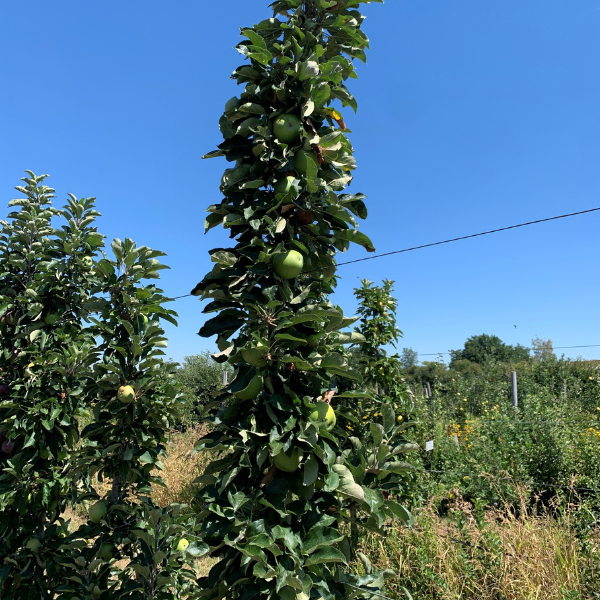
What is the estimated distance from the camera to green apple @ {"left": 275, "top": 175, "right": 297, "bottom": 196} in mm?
1425

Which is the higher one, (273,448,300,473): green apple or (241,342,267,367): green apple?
(241,342,267,367): green apple

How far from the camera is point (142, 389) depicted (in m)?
2.36

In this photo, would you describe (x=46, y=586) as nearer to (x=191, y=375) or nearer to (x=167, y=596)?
(x=167, y=596)

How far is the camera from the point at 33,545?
104 inches

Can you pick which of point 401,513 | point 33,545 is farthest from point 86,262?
point 401,513

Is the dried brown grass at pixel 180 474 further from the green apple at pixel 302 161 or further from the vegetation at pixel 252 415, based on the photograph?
the green apple at pixel 302 161

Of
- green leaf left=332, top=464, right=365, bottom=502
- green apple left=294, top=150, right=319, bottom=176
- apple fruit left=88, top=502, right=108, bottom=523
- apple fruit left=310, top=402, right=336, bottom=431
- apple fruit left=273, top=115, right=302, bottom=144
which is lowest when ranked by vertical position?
apple fruit left=88, top=502, right=108, bottom=523

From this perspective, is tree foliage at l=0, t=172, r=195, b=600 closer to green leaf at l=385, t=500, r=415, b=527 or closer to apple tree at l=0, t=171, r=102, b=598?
apple tree at l=0, t=171, r=102, b=598

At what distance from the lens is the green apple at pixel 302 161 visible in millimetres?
1423

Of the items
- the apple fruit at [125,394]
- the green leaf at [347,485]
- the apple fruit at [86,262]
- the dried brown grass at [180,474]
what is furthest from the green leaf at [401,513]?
the dried brown grass at [180,474]

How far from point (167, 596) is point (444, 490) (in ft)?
14.0

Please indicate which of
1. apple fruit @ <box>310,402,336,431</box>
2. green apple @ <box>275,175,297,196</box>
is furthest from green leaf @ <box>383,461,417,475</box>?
green apple @ <box>275,175,297,196</box>

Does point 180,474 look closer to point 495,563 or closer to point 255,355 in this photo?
point 495,563

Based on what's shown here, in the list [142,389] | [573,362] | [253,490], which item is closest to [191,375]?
[142,389]
